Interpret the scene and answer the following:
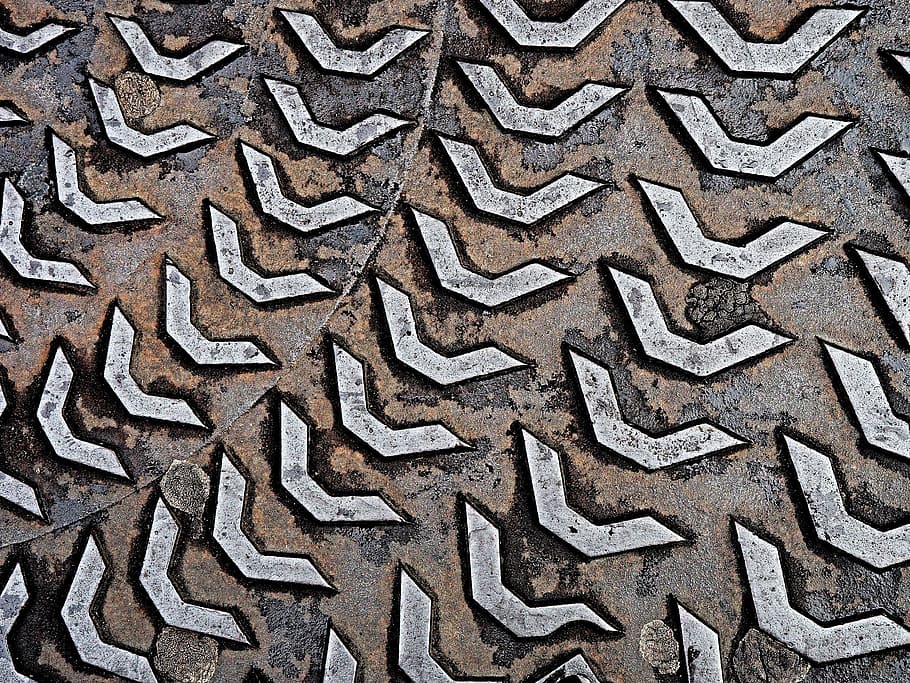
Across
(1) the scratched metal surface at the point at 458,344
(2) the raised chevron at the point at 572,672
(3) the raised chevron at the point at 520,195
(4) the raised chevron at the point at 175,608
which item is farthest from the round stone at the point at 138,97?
(2) the raised chevron at the point at 572,672

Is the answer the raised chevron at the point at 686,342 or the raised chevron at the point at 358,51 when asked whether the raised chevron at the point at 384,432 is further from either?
the raised chevron at the point at 358,51

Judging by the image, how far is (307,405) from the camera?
0.85m

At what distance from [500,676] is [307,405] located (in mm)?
339

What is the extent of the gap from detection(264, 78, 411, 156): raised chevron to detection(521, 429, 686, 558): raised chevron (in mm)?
371

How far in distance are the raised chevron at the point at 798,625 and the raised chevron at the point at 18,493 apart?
729mm

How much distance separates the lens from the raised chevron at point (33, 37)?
89 cm

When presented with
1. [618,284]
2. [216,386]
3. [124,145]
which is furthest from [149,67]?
[618,284]

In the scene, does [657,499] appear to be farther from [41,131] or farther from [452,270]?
[41,131]

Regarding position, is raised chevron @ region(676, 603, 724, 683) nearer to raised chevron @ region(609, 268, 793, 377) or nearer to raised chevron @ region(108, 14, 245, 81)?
raised chevron @ region(609, 268, 793, 377)

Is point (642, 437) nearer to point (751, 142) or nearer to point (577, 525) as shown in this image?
point (577, 525)

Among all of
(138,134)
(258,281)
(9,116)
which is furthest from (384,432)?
(9,116)

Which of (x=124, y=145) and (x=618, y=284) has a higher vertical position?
(x=124, y=145)

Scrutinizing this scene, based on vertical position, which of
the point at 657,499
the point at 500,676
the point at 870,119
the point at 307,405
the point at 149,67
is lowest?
the point at 500,676

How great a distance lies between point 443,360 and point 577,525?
21 centimetres
